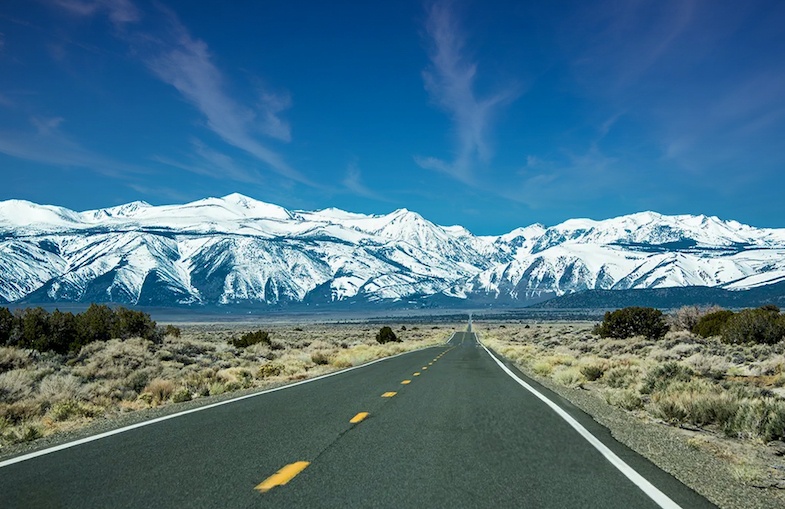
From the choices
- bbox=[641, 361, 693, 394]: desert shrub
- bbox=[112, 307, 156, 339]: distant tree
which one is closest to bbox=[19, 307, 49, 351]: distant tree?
bbox=[112, 307, 156, 339]: distant tree

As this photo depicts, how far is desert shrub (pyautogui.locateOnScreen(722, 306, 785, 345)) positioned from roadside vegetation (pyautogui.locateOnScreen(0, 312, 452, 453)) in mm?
21183

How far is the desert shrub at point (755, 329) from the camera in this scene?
35250mm

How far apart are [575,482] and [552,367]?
18166 millimetres

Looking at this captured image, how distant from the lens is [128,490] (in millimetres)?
5855

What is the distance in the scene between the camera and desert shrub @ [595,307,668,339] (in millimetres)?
49531

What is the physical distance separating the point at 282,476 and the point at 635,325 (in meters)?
48.8

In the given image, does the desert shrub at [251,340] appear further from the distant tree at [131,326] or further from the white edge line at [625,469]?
the white edge line at [625,469]

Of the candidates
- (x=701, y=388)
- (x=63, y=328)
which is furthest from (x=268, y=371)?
(x=701, y=388)

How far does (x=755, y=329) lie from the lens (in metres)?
36.4

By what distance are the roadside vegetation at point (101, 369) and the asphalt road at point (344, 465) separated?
11.3ft

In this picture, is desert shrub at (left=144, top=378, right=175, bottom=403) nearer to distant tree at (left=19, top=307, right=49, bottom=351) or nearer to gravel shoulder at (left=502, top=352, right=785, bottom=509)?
gravel shoulder at (left=502, top=352, right=785, bottom=509)

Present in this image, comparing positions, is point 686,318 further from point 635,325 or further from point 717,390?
point 717,390

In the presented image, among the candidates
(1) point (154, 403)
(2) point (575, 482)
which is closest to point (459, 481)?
(2) point (575, 482)

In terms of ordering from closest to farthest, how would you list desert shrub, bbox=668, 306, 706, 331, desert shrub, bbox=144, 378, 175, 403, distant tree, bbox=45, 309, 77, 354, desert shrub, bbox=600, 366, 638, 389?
desert shrub, bbox=144, 378, 175, 403 → desert shrub, bbox=600, 366, 638, 389 → distant tree, bbox=45, 309, 77, 354 → desert shrub, bbox=668, 306, 706, 331
